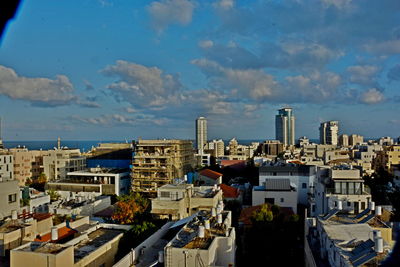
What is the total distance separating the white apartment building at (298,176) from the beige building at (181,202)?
7.63 meters

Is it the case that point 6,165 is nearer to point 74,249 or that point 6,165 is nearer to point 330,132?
point 74,249

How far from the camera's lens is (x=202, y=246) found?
24.2ft

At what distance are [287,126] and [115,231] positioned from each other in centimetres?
11480

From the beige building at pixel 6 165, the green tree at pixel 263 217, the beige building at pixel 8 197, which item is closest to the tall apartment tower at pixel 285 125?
the beige building at pixel 6 165

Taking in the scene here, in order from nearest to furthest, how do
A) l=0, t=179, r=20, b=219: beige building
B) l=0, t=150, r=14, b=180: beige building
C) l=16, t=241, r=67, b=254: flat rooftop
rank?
l=16, t=241, r=67, b=254: flat rooftop, l=0, t=179, r=20, b=219: beige building, l=0, t=150, r=14, b=180: beige building

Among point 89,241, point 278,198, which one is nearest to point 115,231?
point 89,241

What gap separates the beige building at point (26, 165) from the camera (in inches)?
1444

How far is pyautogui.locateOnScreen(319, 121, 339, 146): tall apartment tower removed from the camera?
86.1 meters

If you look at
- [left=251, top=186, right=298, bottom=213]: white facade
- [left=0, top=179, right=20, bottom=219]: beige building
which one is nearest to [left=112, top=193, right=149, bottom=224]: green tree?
[left=0, top=179, right=20, bottom=219]: beige building

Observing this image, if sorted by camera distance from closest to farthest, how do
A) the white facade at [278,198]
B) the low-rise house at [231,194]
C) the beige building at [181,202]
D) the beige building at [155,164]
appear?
the beige building at [181,202]
the white facade at [278,198]
the low-rise house at [231,194]
the beige building at [155,164]

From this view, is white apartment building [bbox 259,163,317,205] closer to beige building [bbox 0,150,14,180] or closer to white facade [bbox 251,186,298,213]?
white facade [bbox 251,186,298,213]

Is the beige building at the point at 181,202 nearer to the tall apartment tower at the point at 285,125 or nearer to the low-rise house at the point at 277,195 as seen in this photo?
the low-rise house at the point at 277,195

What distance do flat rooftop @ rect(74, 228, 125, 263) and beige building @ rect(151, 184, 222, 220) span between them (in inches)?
122

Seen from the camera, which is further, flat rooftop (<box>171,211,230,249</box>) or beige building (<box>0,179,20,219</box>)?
beige building (<box>0,179,20,219</box>)
